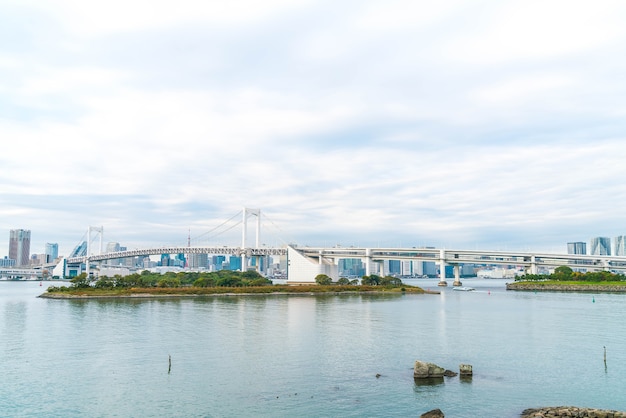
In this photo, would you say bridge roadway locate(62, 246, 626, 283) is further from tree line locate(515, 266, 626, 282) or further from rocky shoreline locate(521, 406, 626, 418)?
rocky shoreline locate(521, 406, 626, 418)

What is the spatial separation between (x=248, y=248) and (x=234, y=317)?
4413 centimetres

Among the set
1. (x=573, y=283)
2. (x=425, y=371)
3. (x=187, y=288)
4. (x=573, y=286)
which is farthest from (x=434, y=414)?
(x=573, y=283)

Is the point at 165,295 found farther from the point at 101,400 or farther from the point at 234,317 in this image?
the point at 101,400

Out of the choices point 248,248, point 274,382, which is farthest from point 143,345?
point 248,248

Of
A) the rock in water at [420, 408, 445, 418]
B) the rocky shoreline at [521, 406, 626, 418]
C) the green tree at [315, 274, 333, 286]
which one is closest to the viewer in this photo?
the rocky shoreline at [521, 406, 626, 418]

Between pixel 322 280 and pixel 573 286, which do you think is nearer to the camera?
pixel 573 286

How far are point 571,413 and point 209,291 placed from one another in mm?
42191

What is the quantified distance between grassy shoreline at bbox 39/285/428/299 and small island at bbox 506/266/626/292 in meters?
18.5

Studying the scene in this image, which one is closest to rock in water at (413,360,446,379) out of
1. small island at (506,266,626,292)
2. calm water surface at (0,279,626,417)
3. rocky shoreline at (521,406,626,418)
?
calm water surface at (0,279,626,417)

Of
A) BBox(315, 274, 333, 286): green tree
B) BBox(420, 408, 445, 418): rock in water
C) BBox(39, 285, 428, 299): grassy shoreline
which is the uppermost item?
BBox(315, 274, 333, 286): green tree

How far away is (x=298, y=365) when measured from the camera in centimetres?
1595

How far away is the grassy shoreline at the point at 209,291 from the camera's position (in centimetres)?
4516

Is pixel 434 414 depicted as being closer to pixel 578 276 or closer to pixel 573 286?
pixel 573 286

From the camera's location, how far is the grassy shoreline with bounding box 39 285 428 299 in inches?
1778
